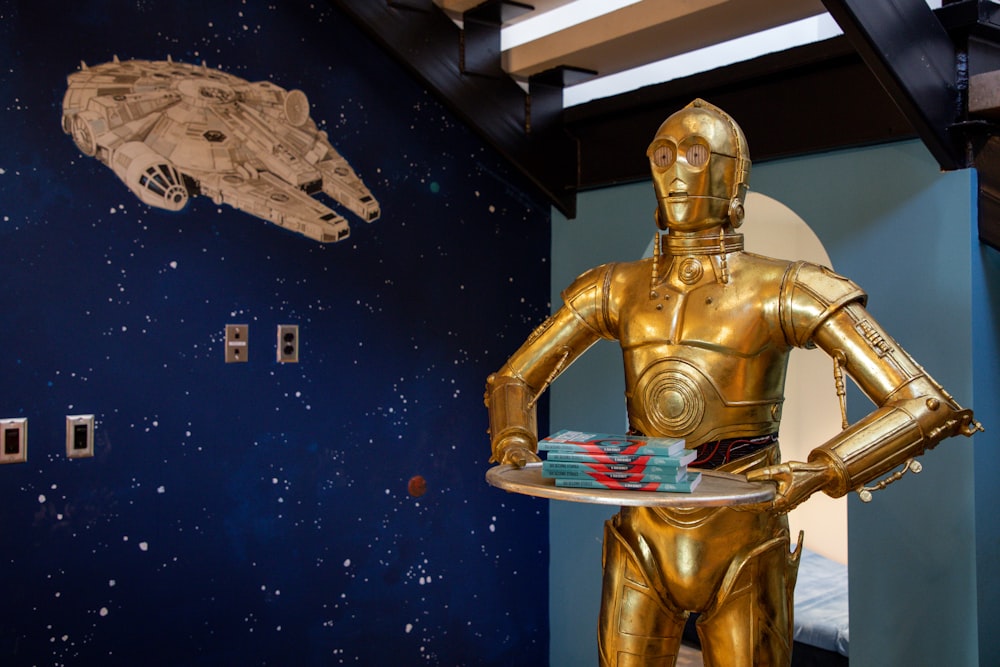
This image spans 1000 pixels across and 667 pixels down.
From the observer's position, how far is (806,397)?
4.67 meters

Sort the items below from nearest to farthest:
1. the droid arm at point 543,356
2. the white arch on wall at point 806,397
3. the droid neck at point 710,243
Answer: the droid neck at point 710,243, the droid arm at point 543,356, the white arch on wall at point 806,397

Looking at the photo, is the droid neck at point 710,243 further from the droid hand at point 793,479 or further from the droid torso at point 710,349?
the droid hand at point 793,479

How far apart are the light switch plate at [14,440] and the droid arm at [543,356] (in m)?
1.37

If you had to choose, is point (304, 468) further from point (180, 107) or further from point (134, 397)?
point (180, 107)

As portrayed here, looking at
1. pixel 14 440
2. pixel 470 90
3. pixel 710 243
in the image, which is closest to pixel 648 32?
pixel 470 90

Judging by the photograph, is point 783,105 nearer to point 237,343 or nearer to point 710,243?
point 710,243

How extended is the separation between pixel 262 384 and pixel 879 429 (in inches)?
79.4

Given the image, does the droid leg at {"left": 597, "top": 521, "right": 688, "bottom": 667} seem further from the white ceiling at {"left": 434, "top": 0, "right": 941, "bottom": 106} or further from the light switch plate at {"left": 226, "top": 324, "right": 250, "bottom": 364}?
the white ceiling at {"left": 434, "top": 0, "right": 941, "bottom": 106}

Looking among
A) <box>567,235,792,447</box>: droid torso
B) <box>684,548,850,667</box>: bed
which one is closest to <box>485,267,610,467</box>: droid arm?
<box>567,235,792,447</box>: droid torso

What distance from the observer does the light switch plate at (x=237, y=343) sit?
3020mm

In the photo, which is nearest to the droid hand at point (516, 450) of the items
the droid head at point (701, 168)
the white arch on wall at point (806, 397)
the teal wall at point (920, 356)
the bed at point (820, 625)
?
the droid head at point (701, 168)

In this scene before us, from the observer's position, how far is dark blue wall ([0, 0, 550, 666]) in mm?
2664

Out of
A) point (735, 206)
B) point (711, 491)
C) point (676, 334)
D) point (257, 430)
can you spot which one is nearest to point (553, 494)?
point (711, 491)

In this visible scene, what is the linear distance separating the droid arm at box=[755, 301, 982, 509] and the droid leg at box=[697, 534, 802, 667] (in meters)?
0.30
